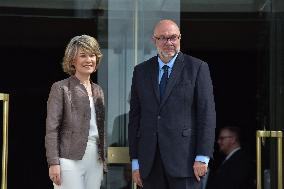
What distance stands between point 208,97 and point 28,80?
2.21 metres

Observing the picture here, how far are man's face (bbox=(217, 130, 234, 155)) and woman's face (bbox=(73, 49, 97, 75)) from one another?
2040 millimetres

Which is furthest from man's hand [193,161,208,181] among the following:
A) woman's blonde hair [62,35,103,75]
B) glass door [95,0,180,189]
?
glass door [95,0,180,189]

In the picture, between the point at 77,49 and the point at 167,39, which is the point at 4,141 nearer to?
the point at 77,49

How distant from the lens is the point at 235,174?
5680 mm

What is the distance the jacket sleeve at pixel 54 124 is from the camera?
4156 millimetres

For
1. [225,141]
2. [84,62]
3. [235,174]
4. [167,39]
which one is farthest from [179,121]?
[225,141]

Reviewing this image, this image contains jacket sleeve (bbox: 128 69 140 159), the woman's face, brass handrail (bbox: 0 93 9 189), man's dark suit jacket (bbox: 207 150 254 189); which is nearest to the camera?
jacket sleeve (bbox: 128 69 140 159)

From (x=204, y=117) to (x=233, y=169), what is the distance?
1804mm

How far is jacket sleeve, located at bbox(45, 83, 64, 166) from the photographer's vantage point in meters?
4.16

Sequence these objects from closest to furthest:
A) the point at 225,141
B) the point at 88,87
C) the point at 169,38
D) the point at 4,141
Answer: the point at 169,38
the point at 88,87
the point at 4,141
the point at 225,141

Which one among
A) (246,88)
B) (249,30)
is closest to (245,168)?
(249,30)

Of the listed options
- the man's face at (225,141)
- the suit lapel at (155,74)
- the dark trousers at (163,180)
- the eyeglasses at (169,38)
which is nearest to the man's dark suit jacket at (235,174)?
the man's face at (225,141)

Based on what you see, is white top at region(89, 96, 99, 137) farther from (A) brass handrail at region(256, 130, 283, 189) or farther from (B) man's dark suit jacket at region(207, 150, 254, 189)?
(B) man's dark suit jacket at region(207, 150, 254, 189)

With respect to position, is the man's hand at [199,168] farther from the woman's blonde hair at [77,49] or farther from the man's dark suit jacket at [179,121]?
the woman's blonde hair at [77,49]
